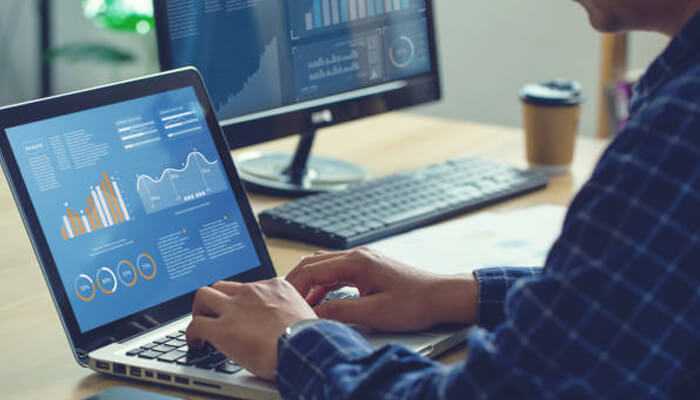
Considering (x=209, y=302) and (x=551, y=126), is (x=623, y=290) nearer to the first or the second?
(x=209, y=302)

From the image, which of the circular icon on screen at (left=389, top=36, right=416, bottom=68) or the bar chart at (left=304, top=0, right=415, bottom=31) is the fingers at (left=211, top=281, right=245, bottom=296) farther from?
the circular icon on screen at (left=389, top=36, right=416, bottom=68)

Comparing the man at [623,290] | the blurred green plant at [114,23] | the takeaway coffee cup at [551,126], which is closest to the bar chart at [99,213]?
the man at [623,290]

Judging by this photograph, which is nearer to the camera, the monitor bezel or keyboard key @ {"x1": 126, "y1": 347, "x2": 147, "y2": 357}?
keyboard key @ {"x1": 126, "y1": 347, "x2": 147, "y2": 357}

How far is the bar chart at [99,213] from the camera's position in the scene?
1150 mm

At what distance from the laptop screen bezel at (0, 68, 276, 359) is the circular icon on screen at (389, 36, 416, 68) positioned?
0.54m

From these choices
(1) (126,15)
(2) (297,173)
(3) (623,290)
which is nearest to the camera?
(3) (623,290)

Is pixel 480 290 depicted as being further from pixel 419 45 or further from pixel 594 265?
pixel 419 45

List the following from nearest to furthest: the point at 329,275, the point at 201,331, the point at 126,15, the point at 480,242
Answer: the point at 201,331, the point at 329,275, the point at 480,242, the point at 126,15

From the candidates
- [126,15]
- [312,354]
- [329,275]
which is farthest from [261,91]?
A: [126,15]

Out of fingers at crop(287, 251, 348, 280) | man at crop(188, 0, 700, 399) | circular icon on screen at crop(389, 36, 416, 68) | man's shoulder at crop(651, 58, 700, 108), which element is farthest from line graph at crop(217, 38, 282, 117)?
man's shoulder at crop(651, 58, 700, 108)

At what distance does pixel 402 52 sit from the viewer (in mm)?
1786

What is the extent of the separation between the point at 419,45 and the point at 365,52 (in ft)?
0.38

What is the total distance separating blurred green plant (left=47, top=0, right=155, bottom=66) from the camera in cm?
371

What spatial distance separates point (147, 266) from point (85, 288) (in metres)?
0.08
